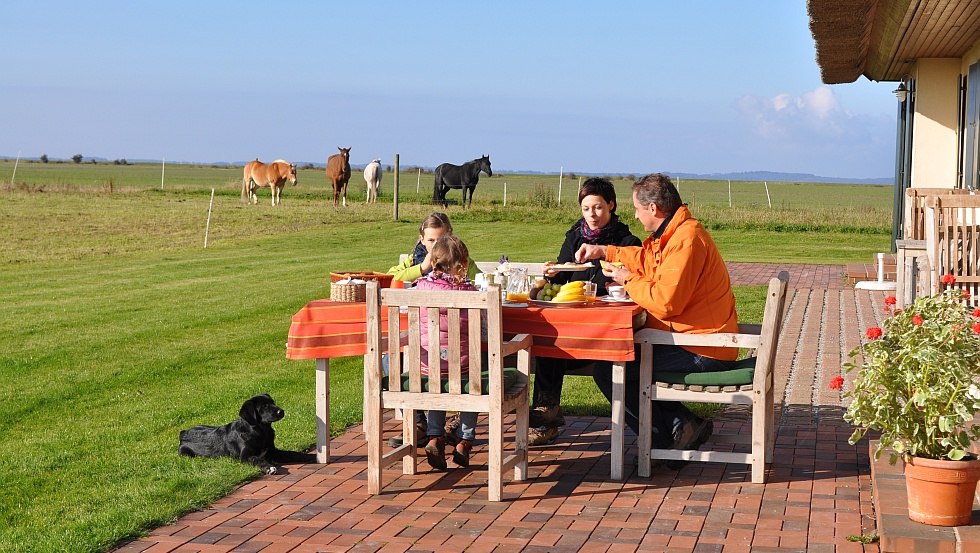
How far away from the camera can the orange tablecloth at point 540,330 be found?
556cm

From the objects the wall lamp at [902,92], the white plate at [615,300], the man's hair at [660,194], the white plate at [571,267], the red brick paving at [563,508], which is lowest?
the red brick paving at [563,508]

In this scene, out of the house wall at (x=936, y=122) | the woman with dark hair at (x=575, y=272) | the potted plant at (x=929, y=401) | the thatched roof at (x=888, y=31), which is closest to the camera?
the potted plant at (x=929, y=401)

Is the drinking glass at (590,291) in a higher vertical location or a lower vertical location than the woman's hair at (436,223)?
lower

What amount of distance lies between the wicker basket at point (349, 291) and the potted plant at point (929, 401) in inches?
95.7

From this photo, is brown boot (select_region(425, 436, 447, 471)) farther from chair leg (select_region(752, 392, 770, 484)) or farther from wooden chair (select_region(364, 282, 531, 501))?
chair leg (select_region(752, 392, 770, 484))

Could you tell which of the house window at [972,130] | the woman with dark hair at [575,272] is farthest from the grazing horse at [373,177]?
the woman with dark hair at [575,272]

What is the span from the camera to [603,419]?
713 cm

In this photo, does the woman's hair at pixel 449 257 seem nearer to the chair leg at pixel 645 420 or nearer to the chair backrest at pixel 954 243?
the chair leg at pixel 645 420

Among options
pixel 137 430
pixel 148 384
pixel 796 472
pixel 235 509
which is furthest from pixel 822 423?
pixel 148 384

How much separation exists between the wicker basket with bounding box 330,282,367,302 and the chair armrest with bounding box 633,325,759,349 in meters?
1.38

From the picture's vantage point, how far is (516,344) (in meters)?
5.43

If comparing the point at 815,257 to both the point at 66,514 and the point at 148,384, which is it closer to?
the point at 148,384

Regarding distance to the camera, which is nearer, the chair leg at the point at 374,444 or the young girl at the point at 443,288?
the chair leg at the point at 374,444

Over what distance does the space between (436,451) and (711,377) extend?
1.36 meters
